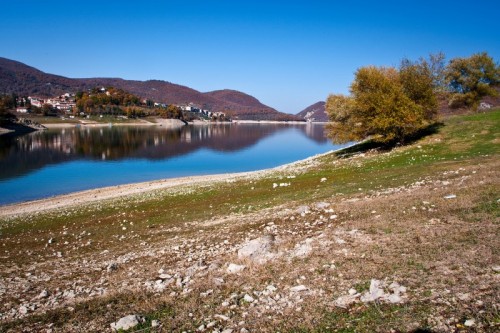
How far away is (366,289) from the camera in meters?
8.75

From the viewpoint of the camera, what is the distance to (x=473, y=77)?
64.0 metres

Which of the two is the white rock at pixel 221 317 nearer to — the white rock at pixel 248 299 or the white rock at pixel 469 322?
the white rock at pixel 248 299

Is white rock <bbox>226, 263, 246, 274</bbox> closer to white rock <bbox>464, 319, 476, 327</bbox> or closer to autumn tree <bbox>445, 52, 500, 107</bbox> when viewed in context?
white rock <bbox>464, 319, 476, 327</bbox>

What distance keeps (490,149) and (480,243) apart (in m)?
24.0

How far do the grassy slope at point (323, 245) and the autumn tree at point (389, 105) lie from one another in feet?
35.9

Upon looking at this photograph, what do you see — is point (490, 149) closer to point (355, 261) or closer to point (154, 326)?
point (355, 261)

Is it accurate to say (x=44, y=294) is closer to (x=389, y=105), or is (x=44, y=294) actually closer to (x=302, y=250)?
(x=302, y=250)

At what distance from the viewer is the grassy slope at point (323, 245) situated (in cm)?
786

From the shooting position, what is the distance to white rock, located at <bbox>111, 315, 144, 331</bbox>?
8586 mm

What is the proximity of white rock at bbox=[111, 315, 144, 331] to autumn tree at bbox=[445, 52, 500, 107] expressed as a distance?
232ft

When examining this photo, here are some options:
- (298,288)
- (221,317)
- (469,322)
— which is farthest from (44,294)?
(469,322)

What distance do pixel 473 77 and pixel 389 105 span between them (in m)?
36.3

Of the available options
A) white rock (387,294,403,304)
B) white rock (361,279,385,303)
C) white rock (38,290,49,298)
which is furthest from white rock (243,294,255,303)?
white rock (38,290,49,298)

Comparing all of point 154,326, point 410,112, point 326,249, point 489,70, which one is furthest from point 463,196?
point 489,70
